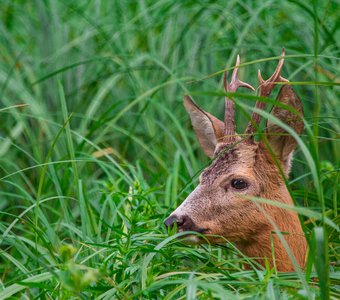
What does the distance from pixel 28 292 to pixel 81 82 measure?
→ 6.93 feet

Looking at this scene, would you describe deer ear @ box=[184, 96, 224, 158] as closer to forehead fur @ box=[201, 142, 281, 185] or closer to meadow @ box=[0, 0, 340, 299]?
meadow @ box=[0, 0, 340, 299]

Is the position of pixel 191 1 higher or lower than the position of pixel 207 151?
higher

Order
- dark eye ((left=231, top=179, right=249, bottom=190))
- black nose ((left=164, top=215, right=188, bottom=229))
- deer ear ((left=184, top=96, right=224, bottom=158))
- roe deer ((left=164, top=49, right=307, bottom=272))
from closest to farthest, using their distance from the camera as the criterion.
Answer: black nose ((left=164, top=215, right=188, bottom=229)) < roe deer ((left=164, top=49, right=307, bottom=272)) < dark eye ((left=231, top=179, right=249, bottom=190)) < deer ear ((left=184, top=96, right=224, bottom=158))

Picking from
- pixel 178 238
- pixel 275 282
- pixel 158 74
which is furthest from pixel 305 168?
pixel 275 282

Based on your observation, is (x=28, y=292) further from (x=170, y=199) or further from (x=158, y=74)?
(x=158, y=74)

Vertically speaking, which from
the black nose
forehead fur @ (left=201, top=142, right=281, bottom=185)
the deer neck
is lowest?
the deer neck

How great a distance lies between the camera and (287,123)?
12.6ft

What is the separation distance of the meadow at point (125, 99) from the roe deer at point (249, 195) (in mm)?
105

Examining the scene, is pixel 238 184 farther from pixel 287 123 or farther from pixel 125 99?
pixel 125 99

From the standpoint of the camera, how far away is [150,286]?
3.05 metres

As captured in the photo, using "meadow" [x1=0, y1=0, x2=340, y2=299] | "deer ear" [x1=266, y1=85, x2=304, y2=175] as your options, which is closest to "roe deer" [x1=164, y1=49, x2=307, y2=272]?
"deer ear" [x1=266, y1=85, x2=304, y2=175]

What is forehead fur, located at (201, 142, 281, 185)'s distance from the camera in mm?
3764

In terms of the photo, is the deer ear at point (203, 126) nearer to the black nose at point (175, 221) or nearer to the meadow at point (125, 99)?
the meadow at point (125, 99)

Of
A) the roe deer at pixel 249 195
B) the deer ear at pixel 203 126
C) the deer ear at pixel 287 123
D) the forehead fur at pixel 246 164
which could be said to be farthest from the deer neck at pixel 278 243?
the deer ear at pixel 203 126
